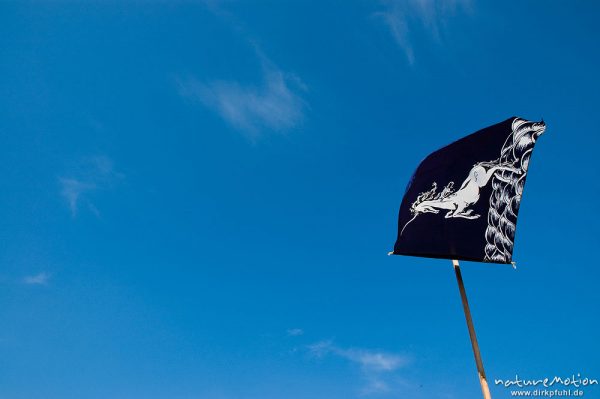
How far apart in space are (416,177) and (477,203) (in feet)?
12.4

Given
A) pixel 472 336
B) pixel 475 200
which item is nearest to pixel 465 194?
pixel 475 200

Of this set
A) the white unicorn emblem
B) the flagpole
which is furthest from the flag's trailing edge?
the flagpole

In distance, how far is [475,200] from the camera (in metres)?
16.0

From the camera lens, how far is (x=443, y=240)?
15.4 meters

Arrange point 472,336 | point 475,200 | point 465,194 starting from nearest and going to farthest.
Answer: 1. point 472,336
2. point 475,200
3. point 465,194

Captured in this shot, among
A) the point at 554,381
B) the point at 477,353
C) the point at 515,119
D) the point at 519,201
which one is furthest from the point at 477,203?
the point at 554,381

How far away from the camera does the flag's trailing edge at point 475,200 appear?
15148 millimetres

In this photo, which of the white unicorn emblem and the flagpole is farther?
the white unicorn emblem

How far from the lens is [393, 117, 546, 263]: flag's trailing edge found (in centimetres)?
1515

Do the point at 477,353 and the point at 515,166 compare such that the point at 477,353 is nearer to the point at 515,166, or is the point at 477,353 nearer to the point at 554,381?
the point at 515,166

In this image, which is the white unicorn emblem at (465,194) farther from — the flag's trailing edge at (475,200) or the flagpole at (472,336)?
the flagpole at (472,336)

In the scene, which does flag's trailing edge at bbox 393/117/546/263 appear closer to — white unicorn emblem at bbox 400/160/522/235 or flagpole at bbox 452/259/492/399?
white unicorn emblem at bbox 400/160/522/235

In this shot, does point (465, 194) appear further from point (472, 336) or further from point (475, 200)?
point (472, 336)

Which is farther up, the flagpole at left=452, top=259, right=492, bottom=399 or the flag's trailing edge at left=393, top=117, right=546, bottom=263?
the flag's trailing edge at left=393, top=117, right=546, bottom=263
